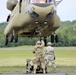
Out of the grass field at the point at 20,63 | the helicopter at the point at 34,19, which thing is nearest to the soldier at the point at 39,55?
the grass field at the point at 20,63

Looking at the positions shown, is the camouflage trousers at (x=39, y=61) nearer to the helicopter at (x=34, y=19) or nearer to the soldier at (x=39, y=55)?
the soldier at (x=39, y=55)

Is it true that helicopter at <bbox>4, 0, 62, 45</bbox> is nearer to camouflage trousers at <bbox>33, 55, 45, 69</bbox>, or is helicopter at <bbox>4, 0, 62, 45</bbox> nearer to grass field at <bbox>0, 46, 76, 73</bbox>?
grass field at <bbox>0, 46, 76, 73</bbox>

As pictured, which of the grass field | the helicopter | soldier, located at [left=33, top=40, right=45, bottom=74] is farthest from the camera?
the grass field

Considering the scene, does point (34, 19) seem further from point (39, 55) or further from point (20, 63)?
point (20, 63)

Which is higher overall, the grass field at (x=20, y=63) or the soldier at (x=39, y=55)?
the soldier at (x=39, y=55)

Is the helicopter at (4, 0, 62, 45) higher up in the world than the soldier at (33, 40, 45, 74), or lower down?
higher up

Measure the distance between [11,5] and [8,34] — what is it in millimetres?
2883

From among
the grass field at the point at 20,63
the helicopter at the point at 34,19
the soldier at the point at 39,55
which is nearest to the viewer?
the soldier at the point at 39,55

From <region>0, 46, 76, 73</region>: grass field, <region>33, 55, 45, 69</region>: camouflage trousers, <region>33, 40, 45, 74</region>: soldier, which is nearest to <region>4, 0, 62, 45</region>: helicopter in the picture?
<region>0, 46, 76, 73</region>: grass field

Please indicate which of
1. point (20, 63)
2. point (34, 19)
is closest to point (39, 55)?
point (34, 19)

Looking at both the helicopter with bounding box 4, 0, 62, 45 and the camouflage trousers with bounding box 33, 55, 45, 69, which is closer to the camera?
the camouflage trousers with bounding box 33, 55, 45, 69

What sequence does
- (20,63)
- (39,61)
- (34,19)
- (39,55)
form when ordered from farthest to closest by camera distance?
1. (20,63)
2. (34,19)
3. (39,61)
4. (39,55)

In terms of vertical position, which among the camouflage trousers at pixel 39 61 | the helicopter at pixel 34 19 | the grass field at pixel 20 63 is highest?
the helicopter at pixel 34 19

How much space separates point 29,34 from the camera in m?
33.1
